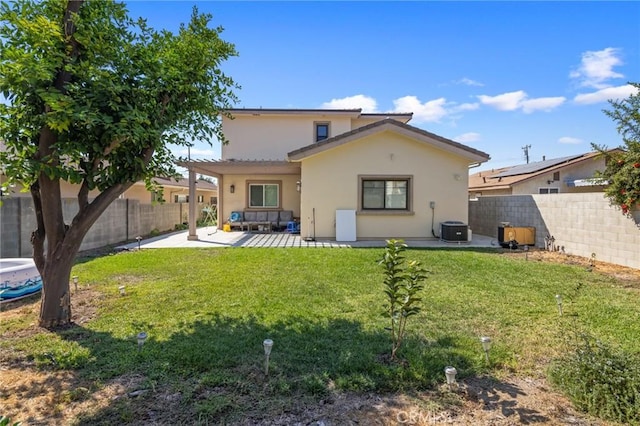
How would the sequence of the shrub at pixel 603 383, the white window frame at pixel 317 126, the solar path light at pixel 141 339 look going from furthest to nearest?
the white window frame at pixel 317 126, the solar path light at pixel 141 339, the shrub at pixel 603 383

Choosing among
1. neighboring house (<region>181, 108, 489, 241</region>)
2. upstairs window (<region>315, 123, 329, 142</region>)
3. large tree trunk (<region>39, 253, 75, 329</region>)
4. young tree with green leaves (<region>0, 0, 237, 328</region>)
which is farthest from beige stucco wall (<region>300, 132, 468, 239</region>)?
large tree trunk (<region>39, 253, 75, 329</region>)

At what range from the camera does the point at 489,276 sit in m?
7.36

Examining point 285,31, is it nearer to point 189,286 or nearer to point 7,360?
point 189,286

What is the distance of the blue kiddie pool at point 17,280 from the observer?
5633mm

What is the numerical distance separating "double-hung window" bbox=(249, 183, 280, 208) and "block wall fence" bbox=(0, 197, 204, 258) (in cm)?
460

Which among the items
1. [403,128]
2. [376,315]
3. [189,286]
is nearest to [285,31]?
[403,128]

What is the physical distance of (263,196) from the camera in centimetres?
1720

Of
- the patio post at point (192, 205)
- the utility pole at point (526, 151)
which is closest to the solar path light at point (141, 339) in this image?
the patio post at point (192, 205)

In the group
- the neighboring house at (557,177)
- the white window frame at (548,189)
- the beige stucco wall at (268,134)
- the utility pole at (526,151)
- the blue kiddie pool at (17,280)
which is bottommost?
the blue kiddie pool at (17,280)

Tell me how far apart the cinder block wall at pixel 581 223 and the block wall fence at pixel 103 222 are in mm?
14636

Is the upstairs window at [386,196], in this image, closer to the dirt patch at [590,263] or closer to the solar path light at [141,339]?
the dirt patch at [590,263]

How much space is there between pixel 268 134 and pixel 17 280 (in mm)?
13419

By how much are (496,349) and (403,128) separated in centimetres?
995

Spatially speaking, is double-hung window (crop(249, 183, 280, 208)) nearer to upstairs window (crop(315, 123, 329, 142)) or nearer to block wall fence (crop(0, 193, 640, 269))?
upstairs window (crop(315, 123, 329, 142))
